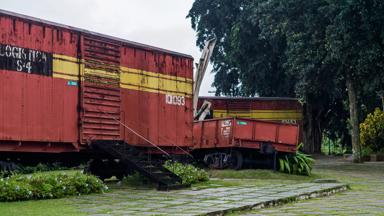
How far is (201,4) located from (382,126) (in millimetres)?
14062

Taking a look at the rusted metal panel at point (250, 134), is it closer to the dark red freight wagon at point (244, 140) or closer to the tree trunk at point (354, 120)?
the dark red freight wagon at point (244, 140)

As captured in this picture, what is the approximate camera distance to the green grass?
28.0 ft

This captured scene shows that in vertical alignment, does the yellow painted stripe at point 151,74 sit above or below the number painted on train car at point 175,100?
above

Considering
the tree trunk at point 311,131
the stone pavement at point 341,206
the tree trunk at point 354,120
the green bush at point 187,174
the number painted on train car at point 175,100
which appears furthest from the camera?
the tree trunk at point 311,131

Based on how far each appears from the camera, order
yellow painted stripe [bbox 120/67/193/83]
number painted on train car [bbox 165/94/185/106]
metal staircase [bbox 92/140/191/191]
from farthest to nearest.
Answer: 1. number painted on train car [bbox 165/94/185/106]
2. yellow painted stripe [bbox 120/67/193/83]
3. metal staircase [bbox 92/140/191/191]

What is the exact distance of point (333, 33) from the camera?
22.3 metres

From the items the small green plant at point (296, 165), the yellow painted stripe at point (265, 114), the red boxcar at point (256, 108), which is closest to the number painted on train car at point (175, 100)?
the small green plant at point (296, 165)

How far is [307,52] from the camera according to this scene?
25016 millimetres

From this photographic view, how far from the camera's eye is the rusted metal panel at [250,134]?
19141mm

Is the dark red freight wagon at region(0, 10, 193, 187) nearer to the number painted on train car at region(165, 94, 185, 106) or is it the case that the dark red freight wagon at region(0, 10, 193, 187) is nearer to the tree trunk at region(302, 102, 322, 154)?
the number painted on train car at region(165, 94, 185, 106)

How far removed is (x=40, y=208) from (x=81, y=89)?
14.8 ft

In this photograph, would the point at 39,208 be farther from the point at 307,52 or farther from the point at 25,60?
the point at 307,52

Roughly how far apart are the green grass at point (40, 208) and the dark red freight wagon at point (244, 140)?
31.3ft

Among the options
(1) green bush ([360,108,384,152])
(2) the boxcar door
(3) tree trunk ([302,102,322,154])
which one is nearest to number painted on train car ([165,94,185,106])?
(2) the boxcar door
